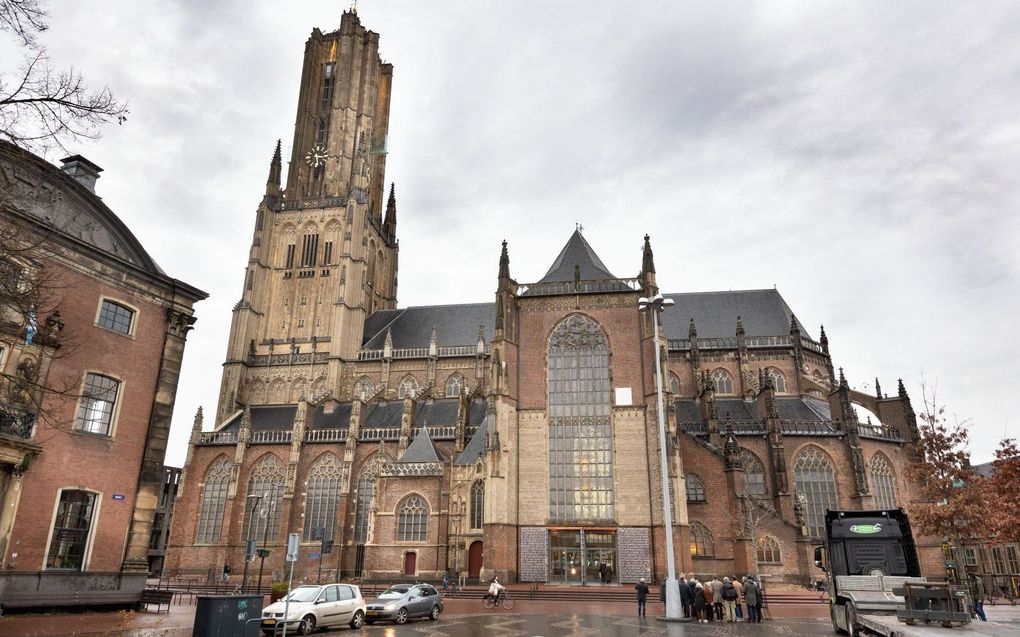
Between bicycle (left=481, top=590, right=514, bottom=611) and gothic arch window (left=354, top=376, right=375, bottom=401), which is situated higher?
gothic arch window (left=354, top=376, right=375, bottom=401)

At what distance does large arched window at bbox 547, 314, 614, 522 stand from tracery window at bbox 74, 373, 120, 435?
20001 millimetres

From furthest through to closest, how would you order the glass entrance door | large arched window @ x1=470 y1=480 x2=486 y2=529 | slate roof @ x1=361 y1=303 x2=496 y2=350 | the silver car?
slate roof @ x1=361 y1=303 x2=496 y2=350, large arched window @ x1=470 y1=480 x2=486 y2=529, the glass entrance door, the silver car

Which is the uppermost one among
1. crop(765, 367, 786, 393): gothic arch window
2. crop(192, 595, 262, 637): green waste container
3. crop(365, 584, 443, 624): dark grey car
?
crop(765, 367, 786, 393): gothic arch window

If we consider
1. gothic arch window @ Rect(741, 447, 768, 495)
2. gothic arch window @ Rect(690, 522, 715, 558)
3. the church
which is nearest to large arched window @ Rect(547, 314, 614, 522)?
the church

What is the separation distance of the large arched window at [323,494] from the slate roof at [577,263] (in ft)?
62.3

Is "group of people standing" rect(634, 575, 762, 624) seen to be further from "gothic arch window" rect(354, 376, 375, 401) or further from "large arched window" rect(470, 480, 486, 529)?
"gothic arch window" rect(354, 376, 375, 401)

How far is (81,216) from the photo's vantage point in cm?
2027

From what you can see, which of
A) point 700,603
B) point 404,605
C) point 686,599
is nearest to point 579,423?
point 686,599

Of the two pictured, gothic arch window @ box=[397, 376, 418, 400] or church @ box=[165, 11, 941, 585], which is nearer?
church @ box=[165, 11, 941, 585]

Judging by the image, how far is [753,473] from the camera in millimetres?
37938

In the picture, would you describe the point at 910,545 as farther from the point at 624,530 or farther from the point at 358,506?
the point at 358,506

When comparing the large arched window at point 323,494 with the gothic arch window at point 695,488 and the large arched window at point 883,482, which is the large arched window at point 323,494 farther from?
the large arched window at point 883,482

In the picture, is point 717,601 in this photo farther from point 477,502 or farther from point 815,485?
point 815,485

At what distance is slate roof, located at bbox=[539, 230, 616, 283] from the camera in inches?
1435
